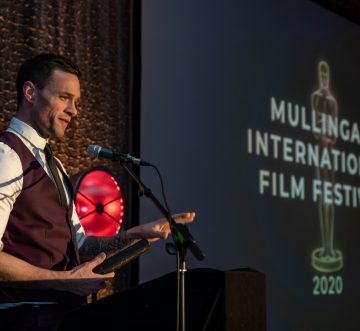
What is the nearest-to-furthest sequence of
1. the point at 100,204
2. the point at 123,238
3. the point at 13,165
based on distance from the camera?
the point at 13,165 → the point at 123,238 → the point at 100,204

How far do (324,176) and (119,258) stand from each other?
9.75 feet

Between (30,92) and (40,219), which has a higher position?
(30,92)

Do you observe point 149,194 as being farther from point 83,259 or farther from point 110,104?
point 110,104

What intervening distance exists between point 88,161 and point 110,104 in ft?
1.04

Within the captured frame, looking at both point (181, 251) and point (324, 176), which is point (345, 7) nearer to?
point (324, 176)

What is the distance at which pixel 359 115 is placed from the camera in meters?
4.83

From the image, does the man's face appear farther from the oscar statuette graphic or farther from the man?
the oscar statuette graphic

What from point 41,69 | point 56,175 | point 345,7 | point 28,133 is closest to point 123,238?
point 56,175

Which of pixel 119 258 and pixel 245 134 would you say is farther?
pixel 245 134

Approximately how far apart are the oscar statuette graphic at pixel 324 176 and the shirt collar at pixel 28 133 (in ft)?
9.03

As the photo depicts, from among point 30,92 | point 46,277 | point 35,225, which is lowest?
point 46,277

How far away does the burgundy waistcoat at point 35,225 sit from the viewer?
1688 mm

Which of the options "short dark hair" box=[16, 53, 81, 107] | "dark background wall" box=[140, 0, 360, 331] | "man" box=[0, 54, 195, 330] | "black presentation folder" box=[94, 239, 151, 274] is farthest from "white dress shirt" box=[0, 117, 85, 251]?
"dark background wall" box=[140, 0, 360, 331]

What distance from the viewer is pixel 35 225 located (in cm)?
172
